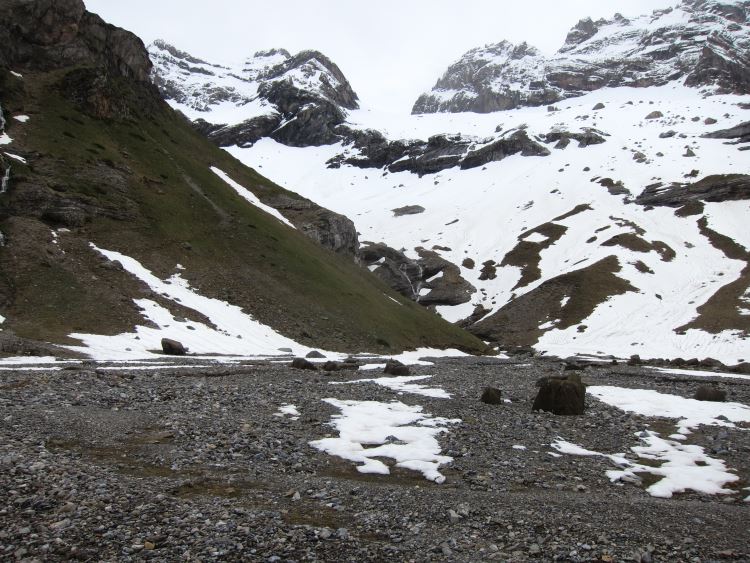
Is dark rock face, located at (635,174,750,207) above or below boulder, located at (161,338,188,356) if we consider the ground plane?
above

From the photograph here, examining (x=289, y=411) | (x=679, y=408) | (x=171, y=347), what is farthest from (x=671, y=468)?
(x=171, y=347)

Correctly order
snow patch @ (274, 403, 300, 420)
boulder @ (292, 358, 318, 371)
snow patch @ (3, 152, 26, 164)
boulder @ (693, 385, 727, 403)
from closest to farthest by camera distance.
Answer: snow patch @ (274, 403, 300, 420), boulder @ (693, 385, 727, 403), boulder @ (292, 358, 318, 371), snow patch @ (3, 152, 26, 164)

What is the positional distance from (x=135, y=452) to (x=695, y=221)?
533 feet

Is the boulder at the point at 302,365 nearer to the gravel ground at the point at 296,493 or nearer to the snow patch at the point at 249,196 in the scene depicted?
the gravel ground at the point at 296,493

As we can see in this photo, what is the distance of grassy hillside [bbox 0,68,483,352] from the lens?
1911 inches

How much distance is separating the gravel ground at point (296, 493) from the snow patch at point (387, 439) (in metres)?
0.49

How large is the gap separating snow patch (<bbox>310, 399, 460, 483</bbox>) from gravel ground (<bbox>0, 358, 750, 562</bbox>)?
49 cm

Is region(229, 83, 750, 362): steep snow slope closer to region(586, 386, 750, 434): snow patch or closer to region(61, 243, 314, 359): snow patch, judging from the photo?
region(61, 243, 314, 359): snow patch

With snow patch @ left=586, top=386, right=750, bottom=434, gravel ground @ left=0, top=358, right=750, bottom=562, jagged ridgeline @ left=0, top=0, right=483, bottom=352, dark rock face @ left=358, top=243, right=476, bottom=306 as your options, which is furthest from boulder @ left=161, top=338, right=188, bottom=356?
dark rock face @ left=358, top=243, right=476, bottom=306

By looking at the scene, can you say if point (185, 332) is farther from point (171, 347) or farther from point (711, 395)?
point (711, 395)

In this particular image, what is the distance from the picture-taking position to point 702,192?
155750 mm

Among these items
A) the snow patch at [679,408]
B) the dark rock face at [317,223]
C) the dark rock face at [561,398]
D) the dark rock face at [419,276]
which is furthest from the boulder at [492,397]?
the dark rock face at [419,276]

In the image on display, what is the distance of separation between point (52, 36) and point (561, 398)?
10331 cm

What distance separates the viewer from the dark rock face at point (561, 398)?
24.7 metres
